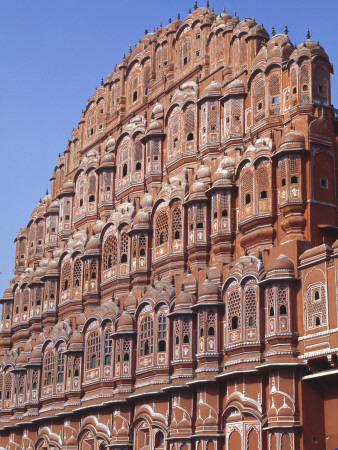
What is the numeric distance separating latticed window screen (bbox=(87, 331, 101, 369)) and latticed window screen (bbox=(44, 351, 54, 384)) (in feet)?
12.8

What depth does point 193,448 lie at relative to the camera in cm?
3566

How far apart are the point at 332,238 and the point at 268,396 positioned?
698 cm

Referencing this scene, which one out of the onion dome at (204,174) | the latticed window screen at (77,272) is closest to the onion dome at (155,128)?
the onion dome at (204,174)

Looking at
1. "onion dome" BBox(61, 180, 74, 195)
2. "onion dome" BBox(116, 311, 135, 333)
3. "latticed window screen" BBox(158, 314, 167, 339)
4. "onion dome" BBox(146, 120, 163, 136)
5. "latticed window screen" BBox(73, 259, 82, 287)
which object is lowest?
"latticed window screen" BBox(158, 314, 167, 339)

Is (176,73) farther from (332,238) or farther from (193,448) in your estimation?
(193,448)

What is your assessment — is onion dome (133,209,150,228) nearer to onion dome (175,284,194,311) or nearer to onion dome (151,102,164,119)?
onion dome (151,102,164,119)

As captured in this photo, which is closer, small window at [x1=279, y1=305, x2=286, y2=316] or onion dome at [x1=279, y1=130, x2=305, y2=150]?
small window at [x1=279, y1=305, x2=286, y2=316]

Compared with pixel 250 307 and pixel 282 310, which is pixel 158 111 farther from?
pixel 282 310

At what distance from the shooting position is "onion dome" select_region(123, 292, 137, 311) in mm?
41344

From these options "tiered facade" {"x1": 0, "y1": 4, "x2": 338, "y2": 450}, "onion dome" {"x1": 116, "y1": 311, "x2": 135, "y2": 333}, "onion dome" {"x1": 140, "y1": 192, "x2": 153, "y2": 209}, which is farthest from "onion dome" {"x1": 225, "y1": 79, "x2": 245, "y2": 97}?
"onion dome" {"x1": 116, "y1": 311, "x2": 135, "y2": 333}

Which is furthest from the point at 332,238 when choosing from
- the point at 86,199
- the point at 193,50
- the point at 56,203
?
the point at 56,203

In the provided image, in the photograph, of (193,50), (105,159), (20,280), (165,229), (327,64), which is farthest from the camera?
(20,280)

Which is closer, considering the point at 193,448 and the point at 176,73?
the point at 193,448

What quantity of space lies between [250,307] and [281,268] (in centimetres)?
222
